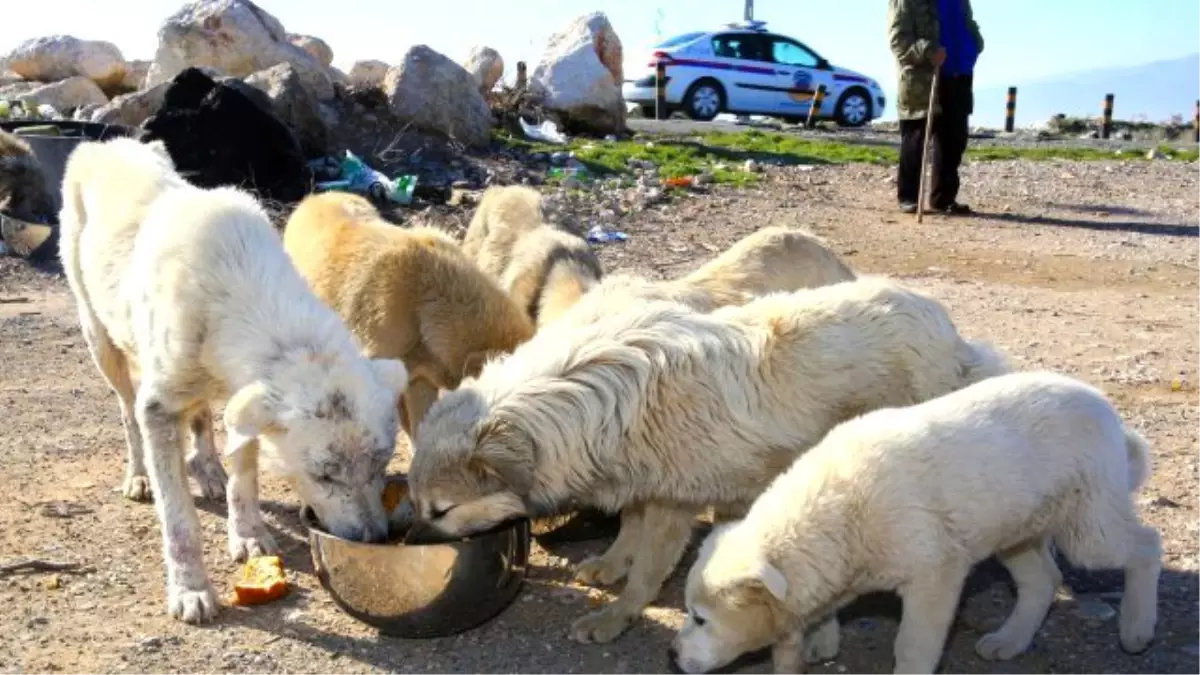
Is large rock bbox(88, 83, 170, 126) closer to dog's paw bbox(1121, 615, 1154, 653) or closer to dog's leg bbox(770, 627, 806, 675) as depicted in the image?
dog's leg bbox(770, 627, 806, 675)

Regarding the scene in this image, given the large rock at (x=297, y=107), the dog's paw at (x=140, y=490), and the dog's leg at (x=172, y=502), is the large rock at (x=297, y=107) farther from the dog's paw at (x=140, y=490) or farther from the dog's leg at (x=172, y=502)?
the dog's leg at (x=172, y=502)

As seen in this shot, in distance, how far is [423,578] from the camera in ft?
16.7

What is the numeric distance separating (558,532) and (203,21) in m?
16.1

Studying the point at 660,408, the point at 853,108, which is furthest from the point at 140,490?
the point at 853,108

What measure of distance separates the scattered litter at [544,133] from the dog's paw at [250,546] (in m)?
15.7

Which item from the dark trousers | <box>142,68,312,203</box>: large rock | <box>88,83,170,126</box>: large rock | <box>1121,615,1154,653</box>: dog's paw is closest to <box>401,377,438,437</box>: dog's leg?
<box>1121,615,1154,653</box>: dog's paw

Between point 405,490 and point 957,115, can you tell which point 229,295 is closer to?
point 405,490

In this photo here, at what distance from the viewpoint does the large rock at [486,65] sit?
25609 millimetres

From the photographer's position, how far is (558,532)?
661 cm

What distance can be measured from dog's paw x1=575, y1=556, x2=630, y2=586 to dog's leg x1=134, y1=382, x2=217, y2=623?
173 cm

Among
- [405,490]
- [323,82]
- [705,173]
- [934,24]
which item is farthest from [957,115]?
[405,490]

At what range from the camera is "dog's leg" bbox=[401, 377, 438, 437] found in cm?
702

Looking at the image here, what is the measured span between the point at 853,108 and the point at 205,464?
2796 centimetres

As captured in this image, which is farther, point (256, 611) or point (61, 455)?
point (61, 455)
